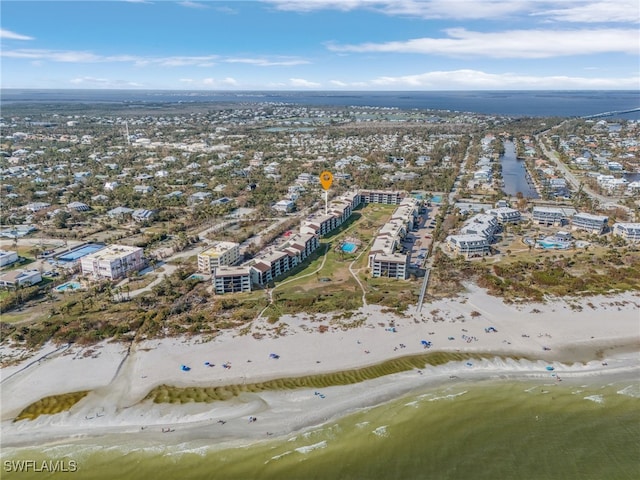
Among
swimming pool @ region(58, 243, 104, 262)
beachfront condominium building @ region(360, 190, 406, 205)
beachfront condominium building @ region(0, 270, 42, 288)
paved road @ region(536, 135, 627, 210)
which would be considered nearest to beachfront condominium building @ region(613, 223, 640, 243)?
paved road @ region(536, 135, 627, 210)

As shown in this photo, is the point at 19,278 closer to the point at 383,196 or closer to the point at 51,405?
the point at 51,405

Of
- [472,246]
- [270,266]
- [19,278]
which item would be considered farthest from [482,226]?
[19,278]

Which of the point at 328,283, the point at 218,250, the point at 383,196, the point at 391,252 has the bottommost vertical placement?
the point at 328,283

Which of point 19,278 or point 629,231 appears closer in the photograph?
point 19,278

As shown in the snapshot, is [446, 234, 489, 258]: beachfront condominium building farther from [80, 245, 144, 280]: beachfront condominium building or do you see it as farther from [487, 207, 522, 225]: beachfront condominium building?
[80, 245, 144, 280]: beachfront condominium building

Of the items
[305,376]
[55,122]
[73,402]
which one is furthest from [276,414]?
[55,122]

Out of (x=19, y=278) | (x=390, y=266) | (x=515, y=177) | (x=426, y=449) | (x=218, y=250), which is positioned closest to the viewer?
(x=426, y=449)

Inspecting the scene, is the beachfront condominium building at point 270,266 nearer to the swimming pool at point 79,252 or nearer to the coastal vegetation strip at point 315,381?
the coastal vegetation strip at point 315,381
